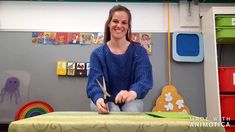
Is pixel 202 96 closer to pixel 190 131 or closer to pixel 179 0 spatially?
pixel 179 0

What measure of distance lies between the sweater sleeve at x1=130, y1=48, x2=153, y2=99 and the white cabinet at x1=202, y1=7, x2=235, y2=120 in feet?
2.60

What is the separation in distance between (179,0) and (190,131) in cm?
169

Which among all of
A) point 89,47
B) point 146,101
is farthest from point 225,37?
point 89,47

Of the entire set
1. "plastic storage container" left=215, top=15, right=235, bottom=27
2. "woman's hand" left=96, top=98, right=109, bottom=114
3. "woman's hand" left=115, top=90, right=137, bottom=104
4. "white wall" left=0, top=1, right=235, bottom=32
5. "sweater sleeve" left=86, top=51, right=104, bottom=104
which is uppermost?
"white wall" left=0, top=1, right=235, bottom=32

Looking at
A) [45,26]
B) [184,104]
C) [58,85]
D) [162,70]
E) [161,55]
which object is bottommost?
[184,104]

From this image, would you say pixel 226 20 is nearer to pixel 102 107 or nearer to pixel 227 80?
pixel 227 80

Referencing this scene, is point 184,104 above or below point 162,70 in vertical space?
below

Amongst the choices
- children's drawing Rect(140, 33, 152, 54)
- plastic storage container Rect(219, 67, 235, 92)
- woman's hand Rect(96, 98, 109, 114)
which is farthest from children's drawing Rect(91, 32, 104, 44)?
woman's hand Rect(96, 98, 109, 114)

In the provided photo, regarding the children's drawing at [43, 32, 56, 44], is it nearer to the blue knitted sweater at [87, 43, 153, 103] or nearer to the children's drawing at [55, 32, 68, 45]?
the children's drawing at [55, 32, 68, 45]

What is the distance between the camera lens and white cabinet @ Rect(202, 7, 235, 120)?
1.72 metres

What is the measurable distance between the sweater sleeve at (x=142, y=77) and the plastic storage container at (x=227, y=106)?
828 mm

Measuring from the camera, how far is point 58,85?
6.17 ft

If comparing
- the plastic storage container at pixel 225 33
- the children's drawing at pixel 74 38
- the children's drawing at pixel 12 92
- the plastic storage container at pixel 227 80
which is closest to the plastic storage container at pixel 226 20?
the plastic storage container at pixel 225 33

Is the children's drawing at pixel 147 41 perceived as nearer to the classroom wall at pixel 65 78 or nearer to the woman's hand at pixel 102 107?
the classroom wall at pixel 65 78
